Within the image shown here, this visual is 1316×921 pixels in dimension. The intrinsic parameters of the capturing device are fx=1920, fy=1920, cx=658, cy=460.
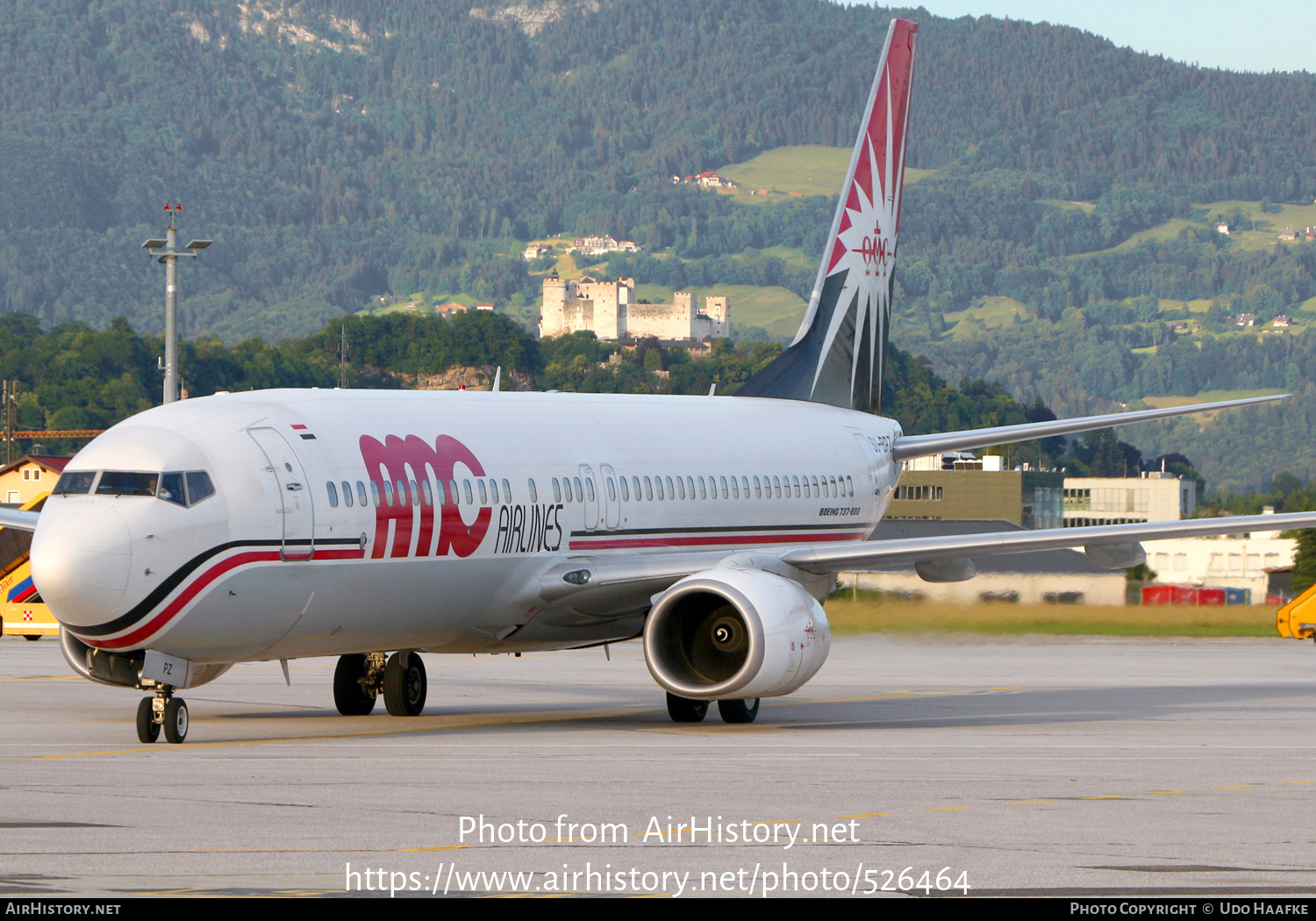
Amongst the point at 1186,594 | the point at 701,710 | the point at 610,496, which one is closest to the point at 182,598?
the point at 610,496

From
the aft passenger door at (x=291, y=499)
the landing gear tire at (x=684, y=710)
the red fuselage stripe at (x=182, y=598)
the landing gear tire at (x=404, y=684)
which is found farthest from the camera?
the landing gear tire at (x=404, y=684)

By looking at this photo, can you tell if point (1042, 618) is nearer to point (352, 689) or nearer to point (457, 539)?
point (352, 689)

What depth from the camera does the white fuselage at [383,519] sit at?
19.1 meters

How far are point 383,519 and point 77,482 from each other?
3236 mm

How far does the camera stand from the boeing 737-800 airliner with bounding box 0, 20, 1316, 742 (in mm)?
19312

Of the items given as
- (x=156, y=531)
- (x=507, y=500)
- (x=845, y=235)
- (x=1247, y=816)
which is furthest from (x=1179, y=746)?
(x=845, y=235)

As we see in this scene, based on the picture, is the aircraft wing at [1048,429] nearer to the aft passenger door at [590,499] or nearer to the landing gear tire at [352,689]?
the aft passenger door at [590,499]

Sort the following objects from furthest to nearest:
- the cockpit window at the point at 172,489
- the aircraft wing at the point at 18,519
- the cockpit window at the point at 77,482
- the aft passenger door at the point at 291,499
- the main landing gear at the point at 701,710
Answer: the aircraft wing at the point at 18,519, the main landing gear at the point at 701,710, the aft passenger door at the point at 291,499, the cockpit window at the point at 77,482, the cockpit window at the point at 172,489

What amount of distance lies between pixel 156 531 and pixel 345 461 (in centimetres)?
253

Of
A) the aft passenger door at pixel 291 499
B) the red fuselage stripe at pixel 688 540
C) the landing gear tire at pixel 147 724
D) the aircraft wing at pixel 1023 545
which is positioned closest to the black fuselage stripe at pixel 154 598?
the aft passenger door at pixel 291 499

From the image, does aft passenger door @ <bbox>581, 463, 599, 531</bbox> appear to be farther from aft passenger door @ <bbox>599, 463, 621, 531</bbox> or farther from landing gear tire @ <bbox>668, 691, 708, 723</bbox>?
landing gear tire @ <bbox>668, 691, 708, 723</bbox>

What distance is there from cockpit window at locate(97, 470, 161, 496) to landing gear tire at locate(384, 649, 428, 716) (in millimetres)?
5900

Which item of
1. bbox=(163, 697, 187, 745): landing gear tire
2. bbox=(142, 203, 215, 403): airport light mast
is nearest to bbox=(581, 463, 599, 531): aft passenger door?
bbox=(163, 697, 187, 745): landing gear tire

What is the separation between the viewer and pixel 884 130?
1318 inches
